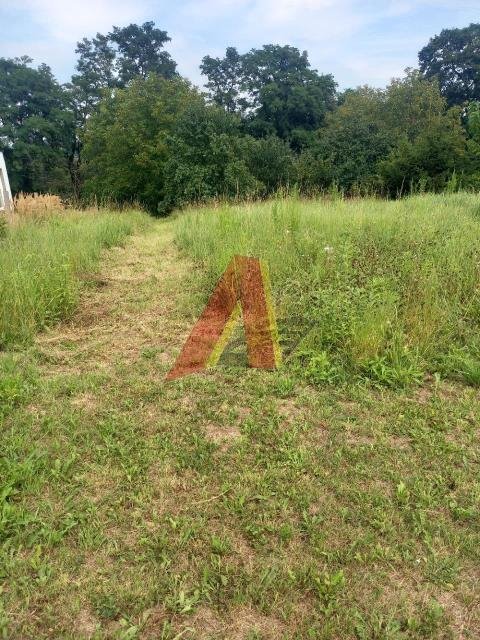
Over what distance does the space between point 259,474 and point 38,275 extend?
10.3 ft

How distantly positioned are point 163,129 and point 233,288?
1804cm

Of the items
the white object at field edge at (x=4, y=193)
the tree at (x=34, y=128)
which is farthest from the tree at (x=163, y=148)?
the tree at (x=34, y=128)

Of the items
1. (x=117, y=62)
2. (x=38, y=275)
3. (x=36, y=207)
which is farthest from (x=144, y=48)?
(x=38, y=275)

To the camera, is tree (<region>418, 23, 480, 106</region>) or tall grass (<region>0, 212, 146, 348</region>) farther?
tree (<region>418, 23, 480, 106</region>)

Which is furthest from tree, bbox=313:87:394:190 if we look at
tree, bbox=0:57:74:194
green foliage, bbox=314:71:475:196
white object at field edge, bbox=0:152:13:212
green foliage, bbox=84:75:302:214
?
tree, bbox=0:57:74:194

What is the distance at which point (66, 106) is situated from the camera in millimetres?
31516

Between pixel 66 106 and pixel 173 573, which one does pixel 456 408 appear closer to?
pixel 173 573

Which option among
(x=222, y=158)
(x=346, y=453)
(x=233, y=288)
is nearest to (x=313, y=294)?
(x=233, y=288)

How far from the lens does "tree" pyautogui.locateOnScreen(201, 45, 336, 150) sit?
1248 inches

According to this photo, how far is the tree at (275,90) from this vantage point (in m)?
31.7

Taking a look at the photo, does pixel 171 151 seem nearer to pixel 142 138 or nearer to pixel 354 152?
pixel 142 138

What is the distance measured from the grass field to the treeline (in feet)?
18.1

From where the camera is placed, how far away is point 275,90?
3222 centimetres

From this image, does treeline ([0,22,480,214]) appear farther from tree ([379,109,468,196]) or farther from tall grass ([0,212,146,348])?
tall grass ([0,212,146,348])
